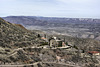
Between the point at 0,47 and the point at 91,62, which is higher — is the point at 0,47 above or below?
above

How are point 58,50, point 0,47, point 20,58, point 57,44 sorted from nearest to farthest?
1. point 20,58
2. point 0,47
3. point 58,50
4. point 57,44

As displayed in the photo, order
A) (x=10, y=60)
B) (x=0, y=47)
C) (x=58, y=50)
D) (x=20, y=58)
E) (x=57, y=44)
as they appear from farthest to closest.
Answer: (x=57, y=44) < (x=58, y=50) < (x=0, y=47) < (x=20, y=58) < (x=10, y=60)

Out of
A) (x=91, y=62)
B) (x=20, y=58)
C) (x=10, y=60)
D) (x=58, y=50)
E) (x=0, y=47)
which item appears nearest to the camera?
(x=10, y=60)

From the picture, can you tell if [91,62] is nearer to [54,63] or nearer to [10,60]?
[54,63]

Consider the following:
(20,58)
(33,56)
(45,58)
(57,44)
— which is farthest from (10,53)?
(57,44)

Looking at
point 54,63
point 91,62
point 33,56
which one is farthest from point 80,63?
point 33,56

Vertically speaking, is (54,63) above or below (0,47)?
below

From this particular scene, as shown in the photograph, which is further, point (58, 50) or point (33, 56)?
point (58, 50)

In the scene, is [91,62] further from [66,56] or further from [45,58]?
[45,58]

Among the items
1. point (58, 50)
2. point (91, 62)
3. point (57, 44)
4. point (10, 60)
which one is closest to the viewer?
point (10, 60)
